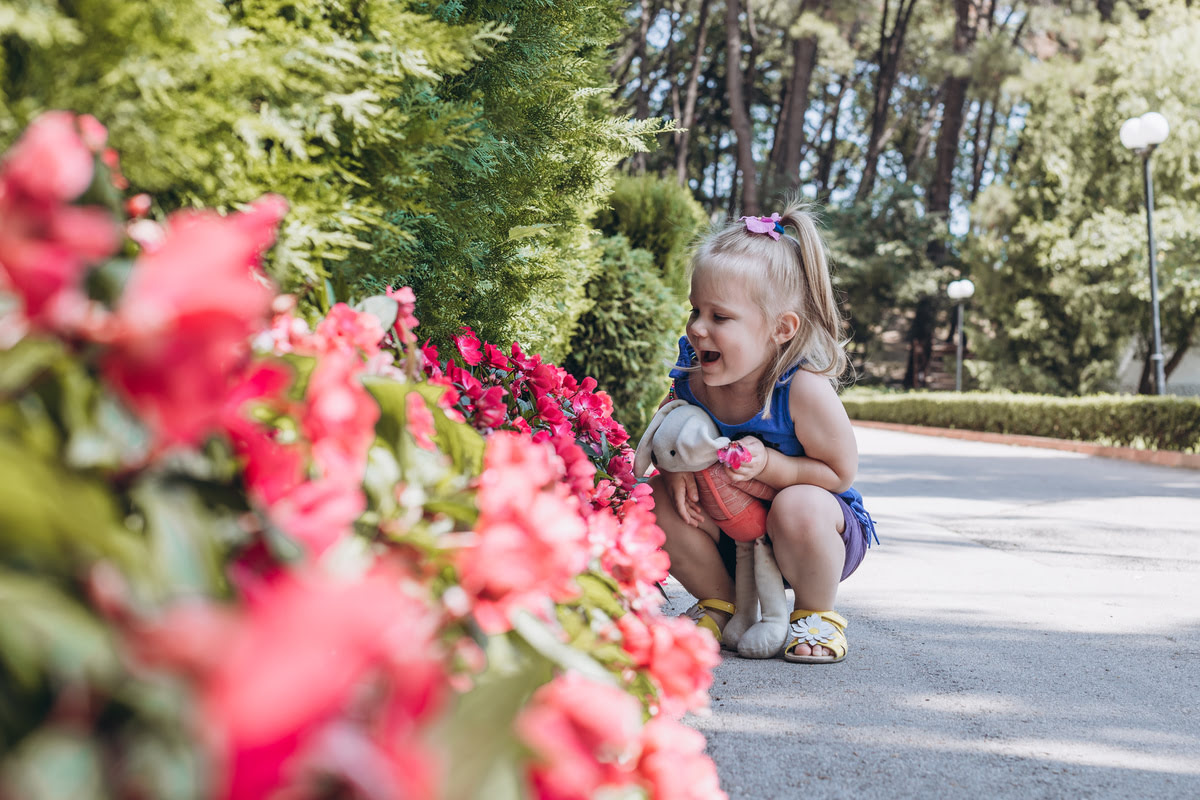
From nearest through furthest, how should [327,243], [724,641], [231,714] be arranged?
[231,714] < [327,243] < [724,641]

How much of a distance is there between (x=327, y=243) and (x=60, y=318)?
881 millimetres

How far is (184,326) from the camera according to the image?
0.48 m

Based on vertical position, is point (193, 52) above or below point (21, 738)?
above

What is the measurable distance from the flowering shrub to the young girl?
1.65 meters

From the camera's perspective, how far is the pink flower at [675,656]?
3.21 feet

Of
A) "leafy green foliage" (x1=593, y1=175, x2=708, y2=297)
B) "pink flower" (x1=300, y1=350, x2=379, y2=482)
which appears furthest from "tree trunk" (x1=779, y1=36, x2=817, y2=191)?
"pink flower" (x1=300, y1=350, x2=379, y2=482)

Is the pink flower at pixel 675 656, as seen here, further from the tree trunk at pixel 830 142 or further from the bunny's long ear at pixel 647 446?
the tree trunk at pixel 830 142

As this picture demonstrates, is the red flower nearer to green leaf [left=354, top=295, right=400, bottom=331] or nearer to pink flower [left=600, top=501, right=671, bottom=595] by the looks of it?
green leaf [left=354, top=295, right=400, bottom=331]

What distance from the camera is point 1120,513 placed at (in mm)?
5586

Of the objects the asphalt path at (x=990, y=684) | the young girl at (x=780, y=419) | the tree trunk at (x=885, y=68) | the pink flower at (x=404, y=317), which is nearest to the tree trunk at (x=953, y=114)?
the tree trunk at (x=885, y=68)

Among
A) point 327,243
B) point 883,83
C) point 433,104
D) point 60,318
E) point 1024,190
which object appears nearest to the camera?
point 60,318

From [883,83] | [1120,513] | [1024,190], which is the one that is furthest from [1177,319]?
[1120,513]

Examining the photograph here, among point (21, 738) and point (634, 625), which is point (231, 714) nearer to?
point (21, 738)

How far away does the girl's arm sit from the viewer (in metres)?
2.48
